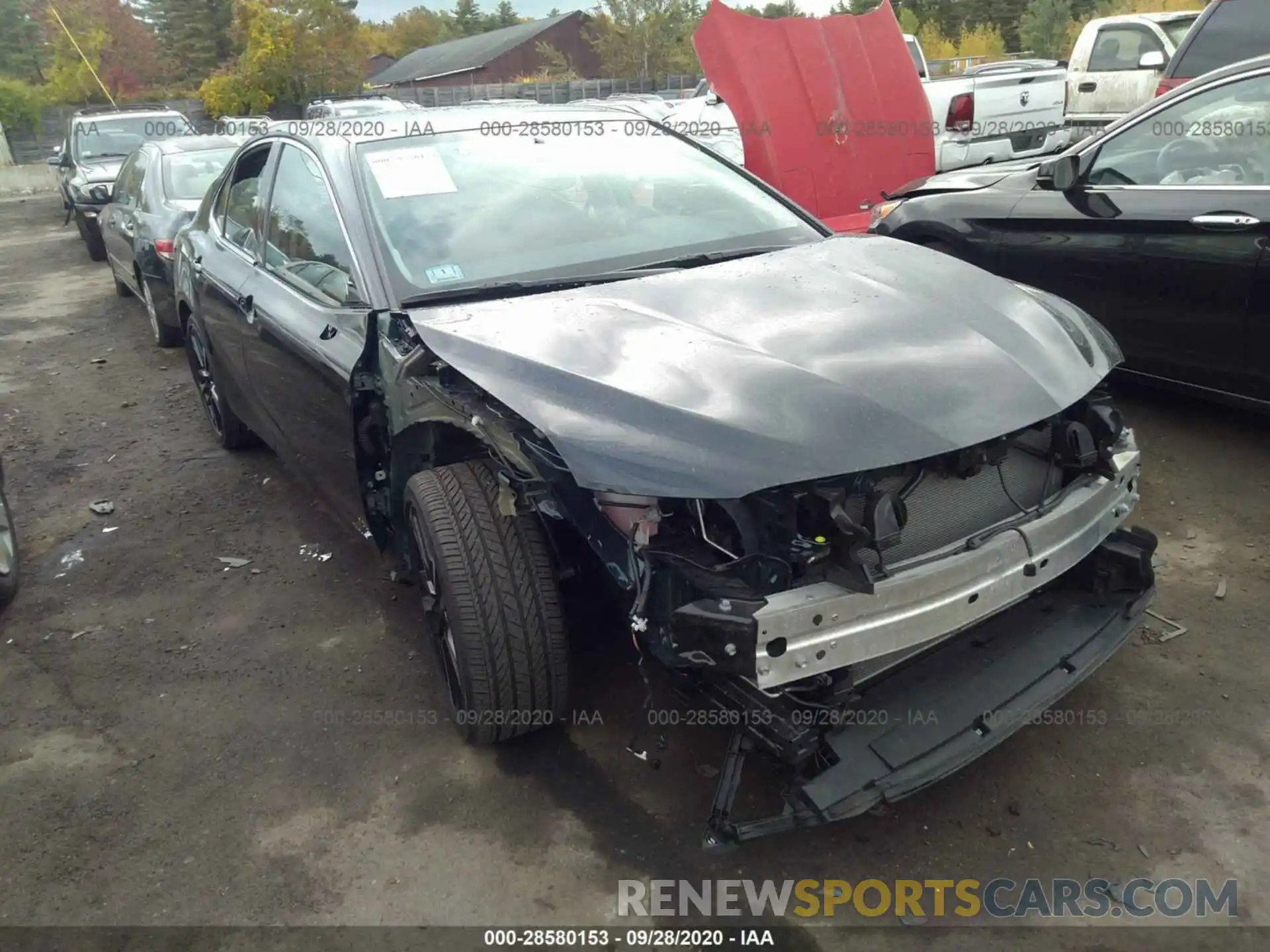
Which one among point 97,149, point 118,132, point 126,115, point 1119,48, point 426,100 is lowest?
point 1119,48

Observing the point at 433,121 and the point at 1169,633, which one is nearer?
the point at 1169,633

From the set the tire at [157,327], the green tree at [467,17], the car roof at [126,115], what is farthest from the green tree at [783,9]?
the green tree at [467,17]

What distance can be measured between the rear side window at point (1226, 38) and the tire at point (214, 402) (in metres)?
6.97

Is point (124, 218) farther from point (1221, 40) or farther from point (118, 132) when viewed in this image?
point (1221, 40)

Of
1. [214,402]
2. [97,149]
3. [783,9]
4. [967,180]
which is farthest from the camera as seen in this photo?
[783,9]

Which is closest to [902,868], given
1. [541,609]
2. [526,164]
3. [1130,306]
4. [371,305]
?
[541,609]

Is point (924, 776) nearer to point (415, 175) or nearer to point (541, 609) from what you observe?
point (541, 609)

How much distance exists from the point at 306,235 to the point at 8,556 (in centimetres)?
185

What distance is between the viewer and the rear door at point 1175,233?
13.6 feet

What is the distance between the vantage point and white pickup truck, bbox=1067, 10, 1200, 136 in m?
10.6

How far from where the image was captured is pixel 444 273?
3.15m

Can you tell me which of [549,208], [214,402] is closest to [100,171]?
[214,402]

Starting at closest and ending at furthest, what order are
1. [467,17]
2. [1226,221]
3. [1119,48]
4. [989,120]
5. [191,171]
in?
[1226,221]
[191,171]
[989,120]
[1119,48]
[467,17]

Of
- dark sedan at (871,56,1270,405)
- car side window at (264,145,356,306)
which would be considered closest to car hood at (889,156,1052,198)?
dark sedan at (871,56,1270,405)
